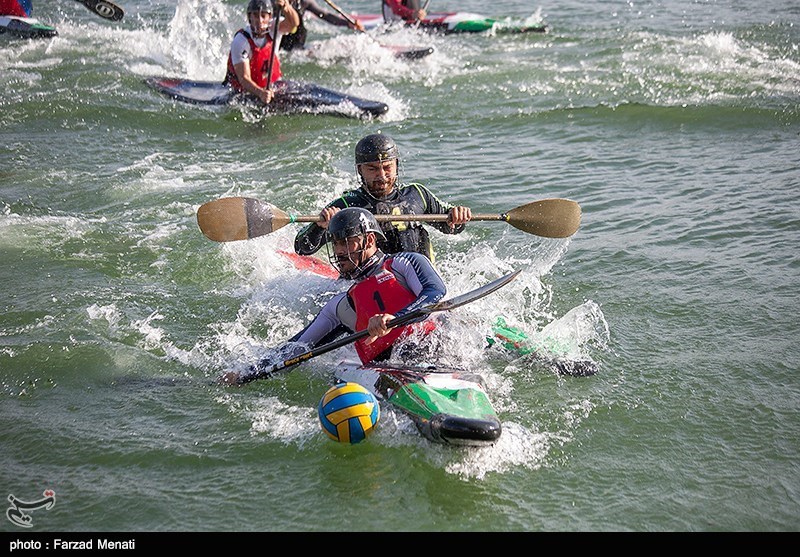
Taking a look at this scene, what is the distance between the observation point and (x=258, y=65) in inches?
497

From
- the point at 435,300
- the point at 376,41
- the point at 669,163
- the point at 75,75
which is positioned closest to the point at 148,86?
the point at 75,75

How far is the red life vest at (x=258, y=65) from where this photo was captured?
1244 centimetres

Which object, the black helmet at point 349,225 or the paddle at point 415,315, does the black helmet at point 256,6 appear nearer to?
the black helmet at point 349,225

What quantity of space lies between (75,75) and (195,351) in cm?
980

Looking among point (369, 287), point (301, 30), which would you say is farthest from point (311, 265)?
point (301, 30)

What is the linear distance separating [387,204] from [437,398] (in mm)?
2057

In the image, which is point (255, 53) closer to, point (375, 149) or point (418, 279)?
point (375, 149)

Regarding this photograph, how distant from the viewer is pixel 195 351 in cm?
693

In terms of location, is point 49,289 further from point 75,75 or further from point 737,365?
point 75,75

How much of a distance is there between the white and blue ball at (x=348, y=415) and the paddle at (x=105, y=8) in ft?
40.1

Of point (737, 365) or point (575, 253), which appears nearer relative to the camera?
point (737, 365)

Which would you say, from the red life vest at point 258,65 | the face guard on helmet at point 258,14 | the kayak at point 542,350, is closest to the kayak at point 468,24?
the red life vest at point 258,65

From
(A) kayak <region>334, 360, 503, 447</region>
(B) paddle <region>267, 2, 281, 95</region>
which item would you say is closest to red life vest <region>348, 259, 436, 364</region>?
(A) kayak <region>334, 360, 503, 447</region>

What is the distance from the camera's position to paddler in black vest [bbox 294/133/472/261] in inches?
263
